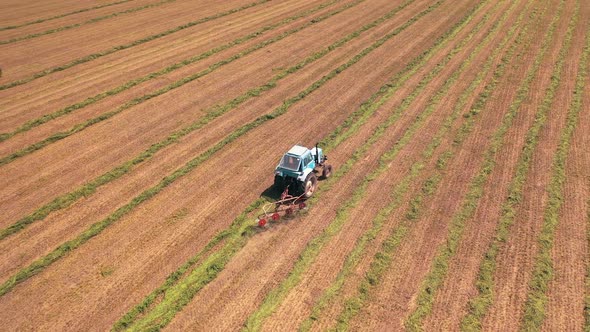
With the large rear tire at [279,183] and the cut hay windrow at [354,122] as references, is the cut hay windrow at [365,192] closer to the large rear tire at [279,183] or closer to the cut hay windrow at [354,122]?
the cut hay windrow at [354,122]

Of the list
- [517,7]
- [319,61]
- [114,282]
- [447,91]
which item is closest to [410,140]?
[447,91]

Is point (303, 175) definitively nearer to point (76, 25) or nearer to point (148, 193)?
point (148, 193)

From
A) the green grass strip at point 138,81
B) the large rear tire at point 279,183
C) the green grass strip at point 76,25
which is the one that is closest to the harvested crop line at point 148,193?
the large rear tire at point 279,183

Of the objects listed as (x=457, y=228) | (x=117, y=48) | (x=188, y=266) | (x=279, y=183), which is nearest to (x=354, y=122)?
(x=279, y=183)

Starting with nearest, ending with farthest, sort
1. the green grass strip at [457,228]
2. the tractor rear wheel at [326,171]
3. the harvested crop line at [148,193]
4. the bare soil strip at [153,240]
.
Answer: the green grass strip at [457,228] → the bare soil strip at [153,240] → the harvested crop line at [148,193] → the tractor rear wheel at [326,171]

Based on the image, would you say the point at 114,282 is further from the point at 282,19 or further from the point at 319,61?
the point at 282,19

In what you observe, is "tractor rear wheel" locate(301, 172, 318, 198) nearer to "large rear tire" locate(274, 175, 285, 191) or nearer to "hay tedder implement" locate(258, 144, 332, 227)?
"hay tedder implement" locate(258, 144, 332, 227)

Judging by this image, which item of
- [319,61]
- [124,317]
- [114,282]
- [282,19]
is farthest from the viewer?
[282,19]
